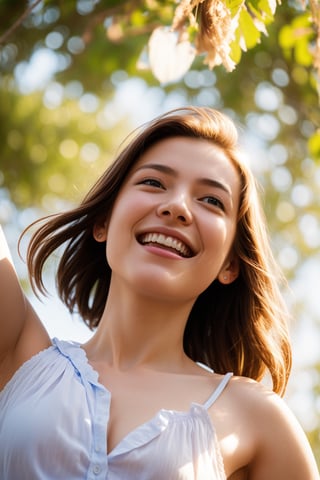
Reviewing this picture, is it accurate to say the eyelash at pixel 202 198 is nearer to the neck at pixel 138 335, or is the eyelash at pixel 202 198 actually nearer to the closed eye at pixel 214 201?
the closed eye at pixel 214 201

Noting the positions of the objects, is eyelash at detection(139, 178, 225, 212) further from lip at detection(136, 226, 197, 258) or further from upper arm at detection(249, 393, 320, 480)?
upper arm at detection(249, 393, 320, 480)

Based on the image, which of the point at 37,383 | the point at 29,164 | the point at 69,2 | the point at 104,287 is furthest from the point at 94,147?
the point at 37,383

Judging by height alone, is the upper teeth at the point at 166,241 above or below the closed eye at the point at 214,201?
below

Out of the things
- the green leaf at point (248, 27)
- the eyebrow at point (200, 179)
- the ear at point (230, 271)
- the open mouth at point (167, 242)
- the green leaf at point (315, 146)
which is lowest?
the ear at point (230, 271)

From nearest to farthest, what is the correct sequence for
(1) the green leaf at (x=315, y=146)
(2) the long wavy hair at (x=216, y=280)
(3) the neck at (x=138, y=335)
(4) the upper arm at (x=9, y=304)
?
(4) the upper arm at (x=9, y=304)
(3) the neck at (x=138, y=335)
(2) the long wavy hair at (x=216, y=280)
(1) the green leaf at (x=315, y=146)

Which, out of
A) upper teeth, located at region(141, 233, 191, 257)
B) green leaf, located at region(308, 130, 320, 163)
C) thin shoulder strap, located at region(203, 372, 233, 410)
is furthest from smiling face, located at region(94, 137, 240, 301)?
green leaf, located at region(308, 130, 320, 163)

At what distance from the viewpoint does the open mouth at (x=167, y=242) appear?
2.19 m

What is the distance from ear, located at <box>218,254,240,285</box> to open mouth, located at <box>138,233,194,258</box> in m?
0.27

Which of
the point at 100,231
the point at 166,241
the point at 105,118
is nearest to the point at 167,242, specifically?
the point at 166,241

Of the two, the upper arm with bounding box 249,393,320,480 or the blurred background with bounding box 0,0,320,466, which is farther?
the blurred background with bounding box 0,0,320,466

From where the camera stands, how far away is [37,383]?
209 cm

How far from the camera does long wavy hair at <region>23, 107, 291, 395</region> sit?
2451 mm

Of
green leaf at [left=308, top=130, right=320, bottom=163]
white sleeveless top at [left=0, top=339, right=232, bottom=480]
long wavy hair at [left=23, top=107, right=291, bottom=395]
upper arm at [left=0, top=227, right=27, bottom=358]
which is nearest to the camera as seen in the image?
white sleeveless top at [left=0, top=339, right=232, bottom=480]

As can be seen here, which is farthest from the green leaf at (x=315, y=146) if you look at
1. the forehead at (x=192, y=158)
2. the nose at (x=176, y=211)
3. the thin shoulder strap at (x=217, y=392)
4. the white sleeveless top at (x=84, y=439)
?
the white sleeveless top at (x=84, y=439)
